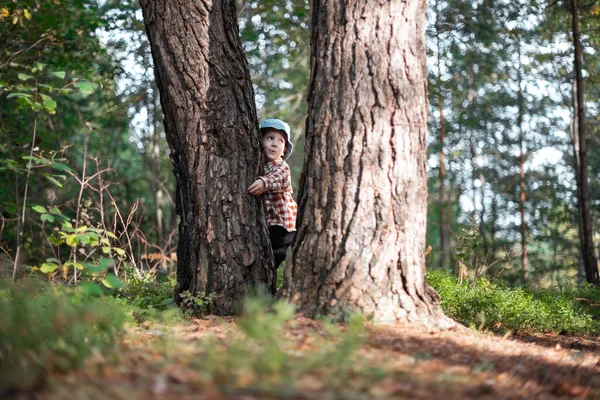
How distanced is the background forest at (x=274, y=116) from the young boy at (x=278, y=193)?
152 cm

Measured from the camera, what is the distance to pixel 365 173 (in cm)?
423

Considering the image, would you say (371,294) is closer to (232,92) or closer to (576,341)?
(232,92)

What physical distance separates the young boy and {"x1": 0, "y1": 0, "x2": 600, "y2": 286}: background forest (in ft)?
4.98

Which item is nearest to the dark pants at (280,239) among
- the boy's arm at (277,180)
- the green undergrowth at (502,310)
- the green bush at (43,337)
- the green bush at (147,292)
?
the boy's arm at (277,180)

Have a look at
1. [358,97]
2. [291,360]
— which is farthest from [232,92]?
[291,360]

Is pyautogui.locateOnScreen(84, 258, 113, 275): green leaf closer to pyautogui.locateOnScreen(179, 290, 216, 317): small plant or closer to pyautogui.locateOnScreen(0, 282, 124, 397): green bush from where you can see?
pyautogui.locateOnScreen(0, 282, 124, 397): green bush

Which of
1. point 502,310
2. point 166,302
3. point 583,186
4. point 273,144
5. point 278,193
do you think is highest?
point 273,144

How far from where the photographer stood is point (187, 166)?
5.14 m

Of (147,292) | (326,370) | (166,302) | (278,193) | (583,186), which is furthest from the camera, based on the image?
(583,186)

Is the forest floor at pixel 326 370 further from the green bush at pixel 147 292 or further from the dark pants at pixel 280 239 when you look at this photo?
the dark pants at pixel 280 239

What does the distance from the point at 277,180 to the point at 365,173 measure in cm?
133

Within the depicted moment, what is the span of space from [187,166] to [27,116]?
9527 mm

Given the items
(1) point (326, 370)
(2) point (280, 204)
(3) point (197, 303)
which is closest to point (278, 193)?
(2) point (280, 204)

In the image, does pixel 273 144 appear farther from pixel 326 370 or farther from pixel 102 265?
pixel 326 370
